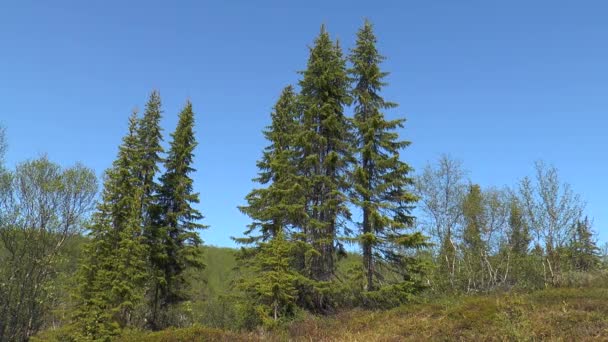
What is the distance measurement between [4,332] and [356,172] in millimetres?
27997

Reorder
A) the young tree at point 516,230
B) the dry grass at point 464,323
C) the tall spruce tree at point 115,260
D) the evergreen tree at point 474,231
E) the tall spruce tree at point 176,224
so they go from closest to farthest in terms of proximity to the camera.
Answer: the dry grass at point 464,323, the tall spruce tree at point 115,260, the tall spruce tree at point 176,224, the evergreen tree at point 474,231, the young tree at point 516,230

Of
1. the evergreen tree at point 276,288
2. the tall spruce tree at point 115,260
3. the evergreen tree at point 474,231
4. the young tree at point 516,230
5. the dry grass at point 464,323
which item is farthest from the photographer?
the young tree at point 516,230

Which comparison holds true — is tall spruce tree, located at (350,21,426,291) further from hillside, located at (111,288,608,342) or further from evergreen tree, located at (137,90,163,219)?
evergreen tree, located at (137,90,163,219)

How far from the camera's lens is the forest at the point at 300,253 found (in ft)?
56.6

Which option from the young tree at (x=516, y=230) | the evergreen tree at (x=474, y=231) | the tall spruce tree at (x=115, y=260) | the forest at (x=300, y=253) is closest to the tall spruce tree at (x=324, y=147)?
the forest at (x=300, y=253)

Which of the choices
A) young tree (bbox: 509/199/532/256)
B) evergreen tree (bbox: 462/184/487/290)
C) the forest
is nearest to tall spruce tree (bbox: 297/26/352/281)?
the forest

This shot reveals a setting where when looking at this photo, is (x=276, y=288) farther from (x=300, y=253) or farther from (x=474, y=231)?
(x=474, y=231)

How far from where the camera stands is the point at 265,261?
20469 mm

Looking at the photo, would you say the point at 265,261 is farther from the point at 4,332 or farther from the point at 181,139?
the point at 4,332

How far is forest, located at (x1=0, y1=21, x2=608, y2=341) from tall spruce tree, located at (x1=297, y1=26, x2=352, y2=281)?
83 millimetres

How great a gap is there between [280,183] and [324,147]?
324cm

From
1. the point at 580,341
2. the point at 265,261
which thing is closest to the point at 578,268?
the point at 580,341

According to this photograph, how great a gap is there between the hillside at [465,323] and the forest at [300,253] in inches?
3.2

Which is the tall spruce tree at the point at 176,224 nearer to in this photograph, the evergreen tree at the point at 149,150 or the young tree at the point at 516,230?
the evergreen tree at the point at 149,150
